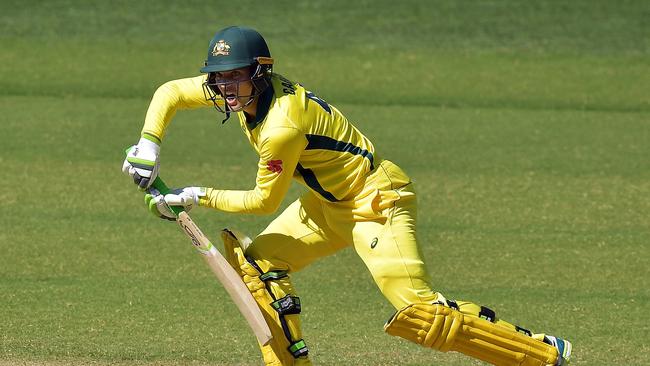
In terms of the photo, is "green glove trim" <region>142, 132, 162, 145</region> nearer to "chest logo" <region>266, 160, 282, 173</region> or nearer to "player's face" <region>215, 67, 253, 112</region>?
"player's face" <region>215, 67, 253, 112</region>

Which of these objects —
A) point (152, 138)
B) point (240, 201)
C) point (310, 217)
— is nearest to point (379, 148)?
point (310, 217)

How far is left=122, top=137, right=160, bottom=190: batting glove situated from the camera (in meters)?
6.13

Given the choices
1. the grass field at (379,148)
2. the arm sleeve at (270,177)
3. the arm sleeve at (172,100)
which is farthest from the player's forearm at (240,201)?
the grass field at (379,148)

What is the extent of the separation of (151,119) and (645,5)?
477 inches

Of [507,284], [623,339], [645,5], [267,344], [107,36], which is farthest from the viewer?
[645,5]

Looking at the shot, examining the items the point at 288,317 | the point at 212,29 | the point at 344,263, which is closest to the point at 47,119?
the point at 212,29

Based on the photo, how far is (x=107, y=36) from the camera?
15.8 m

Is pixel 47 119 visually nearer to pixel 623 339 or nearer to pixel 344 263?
pixel 344 263

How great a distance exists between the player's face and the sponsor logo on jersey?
3.8 inches

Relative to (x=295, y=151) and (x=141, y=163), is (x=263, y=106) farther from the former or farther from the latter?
(x=141, y=163)

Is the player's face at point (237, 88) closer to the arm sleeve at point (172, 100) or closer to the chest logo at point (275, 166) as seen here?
the chest logo at point (275, 166)

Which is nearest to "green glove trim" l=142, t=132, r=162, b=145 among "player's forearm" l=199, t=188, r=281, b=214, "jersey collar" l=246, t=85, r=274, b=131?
"player's forearm" l=199, t=188, r=281, b=214

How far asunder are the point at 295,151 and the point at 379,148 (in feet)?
19.7

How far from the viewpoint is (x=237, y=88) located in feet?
20.0
